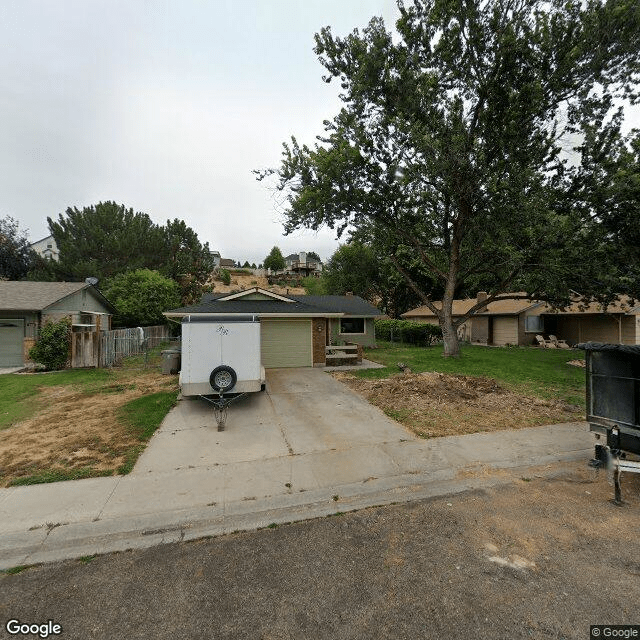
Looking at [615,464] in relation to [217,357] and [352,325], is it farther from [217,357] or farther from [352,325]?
[352,325]

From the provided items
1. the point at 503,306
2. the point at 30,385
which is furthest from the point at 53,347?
the point at 503,306

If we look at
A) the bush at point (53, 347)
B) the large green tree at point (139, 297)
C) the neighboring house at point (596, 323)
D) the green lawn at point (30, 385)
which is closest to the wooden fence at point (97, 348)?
the bush at point (53, 347)

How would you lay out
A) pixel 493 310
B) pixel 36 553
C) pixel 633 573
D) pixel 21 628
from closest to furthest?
1. pixel 21 628
2. pixel 633 573
3. pixel 36 553
4. pixel 493 310

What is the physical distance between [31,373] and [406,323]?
80.9 feet

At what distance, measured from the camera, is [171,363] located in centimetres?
1341

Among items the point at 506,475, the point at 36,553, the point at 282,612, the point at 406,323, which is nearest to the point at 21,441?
the point at 36,553

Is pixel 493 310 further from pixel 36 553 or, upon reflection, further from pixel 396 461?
pixel 36 553

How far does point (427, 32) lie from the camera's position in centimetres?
1512

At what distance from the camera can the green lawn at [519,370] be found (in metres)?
10.9

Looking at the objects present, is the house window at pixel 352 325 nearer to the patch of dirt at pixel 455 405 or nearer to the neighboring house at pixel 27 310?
the patch of dirt at pixel 455 405

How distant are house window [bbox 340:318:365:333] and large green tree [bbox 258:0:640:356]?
8.79m

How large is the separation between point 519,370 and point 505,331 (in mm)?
13471

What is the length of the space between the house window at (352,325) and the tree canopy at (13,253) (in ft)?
113

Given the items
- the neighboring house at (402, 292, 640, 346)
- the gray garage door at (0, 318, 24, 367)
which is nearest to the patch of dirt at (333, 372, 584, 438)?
the neighboring house at (402, 292, 640, 346)
